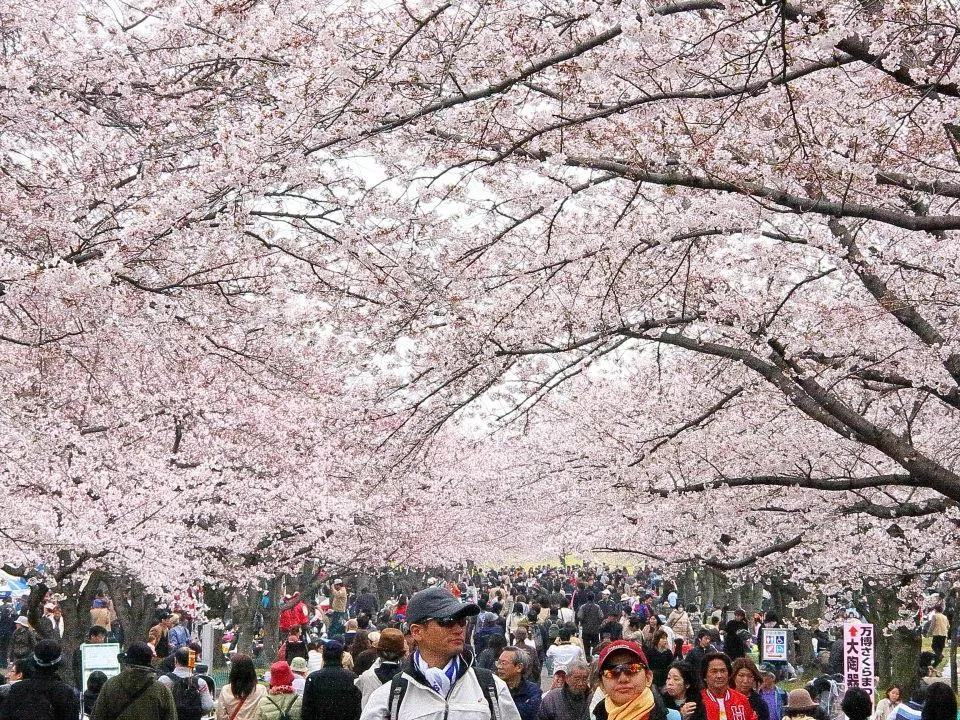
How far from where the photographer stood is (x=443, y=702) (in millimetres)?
3840

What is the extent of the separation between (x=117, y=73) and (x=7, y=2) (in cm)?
107

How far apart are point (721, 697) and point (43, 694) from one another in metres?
4.13

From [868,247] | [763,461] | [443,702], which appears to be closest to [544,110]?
[868,247]

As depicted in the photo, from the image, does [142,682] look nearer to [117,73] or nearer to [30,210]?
[30,210]

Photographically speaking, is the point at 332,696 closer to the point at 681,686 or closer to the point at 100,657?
the point at 681,686

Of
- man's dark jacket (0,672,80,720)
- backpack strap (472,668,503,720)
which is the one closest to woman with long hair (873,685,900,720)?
man's dark jacket (0,672,80,720)

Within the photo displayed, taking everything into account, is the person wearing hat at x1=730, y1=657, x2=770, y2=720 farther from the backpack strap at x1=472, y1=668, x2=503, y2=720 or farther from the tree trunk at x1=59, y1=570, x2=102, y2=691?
the tree trunk at x1=59, y1=570, x2=102, y2=691

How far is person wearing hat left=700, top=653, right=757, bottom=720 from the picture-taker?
24.3 feet

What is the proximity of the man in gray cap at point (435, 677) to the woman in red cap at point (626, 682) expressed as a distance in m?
1.19

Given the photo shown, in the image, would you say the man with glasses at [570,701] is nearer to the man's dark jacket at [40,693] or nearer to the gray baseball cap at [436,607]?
the man's dark jacket at [40,693]

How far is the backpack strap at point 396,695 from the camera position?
12.6ft

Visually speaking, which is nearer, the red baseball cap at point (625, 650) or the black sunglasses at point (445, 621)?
the black sunglasses at point (445, 621)

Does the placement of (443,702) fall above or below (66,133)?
below

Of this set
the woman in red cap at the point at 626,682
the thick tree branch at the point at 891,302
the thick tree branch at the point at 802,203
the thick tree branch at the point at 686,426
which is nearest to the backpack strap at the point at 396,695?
the woman in red cap at the point at 626,682
